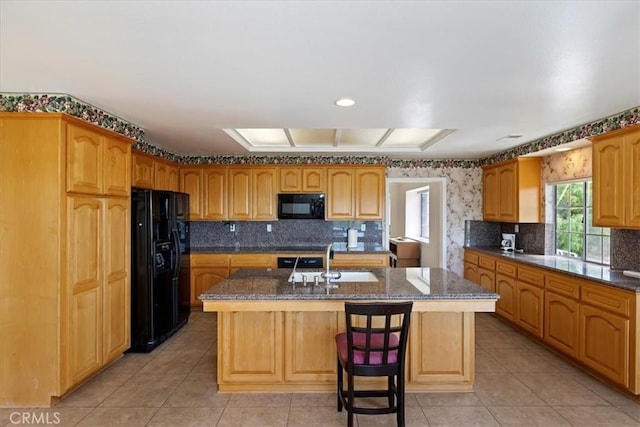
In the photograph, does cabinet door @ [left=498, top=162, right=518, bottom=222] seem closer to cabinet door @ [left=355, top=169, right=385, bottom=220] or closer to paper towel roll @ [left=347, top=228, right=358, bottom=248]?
cabinet door @ [left=355, top=169, right=385, bottom=220]

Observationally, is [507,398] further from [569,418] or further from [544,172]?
[544,172]

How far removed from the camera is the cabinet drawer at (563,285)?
10.6ft

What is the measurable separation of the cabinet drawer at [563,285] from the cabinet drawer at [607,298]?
3.8 inches

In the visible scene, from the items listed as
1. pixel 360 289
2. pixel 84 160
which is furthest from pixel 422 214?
pixel 84 160

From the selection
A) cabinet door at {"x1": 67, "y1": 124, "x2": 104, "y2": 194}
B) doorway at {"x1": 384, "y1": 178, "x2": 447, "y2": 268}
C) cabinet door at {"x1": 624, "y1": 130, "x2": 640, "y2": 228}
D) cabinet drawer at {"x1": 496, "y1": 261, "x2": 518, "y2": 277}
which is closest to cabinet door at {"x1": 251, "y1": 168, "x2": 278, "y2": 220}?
doorway at {"x1": 384, "y1": 178, "x2": 447, "y2": 268}

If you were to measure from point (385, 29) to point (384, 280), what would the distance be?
6.68 feet

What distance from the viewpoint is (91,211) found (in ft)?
9.48

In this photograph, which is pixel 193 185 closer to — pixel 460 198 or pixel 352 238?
pixel 352 238

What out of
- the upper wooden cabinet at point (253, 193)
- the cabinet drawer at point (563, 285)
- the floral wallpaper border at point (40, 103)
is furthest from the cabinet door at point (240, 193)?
the cabinet drawer at point (563, 285)

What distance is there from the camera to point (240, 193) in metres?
5.36

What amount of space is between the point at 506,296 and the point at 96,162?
473cm

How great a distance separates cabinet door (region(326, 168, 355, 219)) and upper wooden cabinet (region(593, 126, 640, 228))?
9.72 ft

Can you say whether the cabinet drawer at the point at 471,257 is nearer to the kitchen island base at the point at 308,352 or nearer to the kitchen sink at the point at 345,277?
the kitchen sink at the point at 345,277

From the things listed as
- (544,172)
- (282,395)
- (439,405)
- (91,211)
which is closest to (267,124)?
(91,211)
